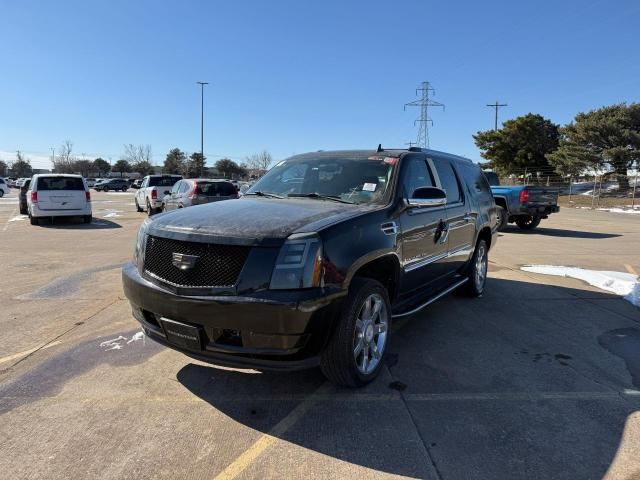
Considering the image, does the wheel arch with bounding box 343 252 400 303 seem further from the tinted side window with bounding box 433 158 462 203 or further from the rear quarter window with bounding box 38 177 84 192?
the rear quarter window with bounding box 38 177 84 192

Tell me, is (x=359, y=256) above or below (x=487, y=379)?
above

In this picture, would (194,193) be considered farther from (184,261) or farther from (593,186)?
(593,186)

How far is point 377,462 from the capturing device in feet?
8.89


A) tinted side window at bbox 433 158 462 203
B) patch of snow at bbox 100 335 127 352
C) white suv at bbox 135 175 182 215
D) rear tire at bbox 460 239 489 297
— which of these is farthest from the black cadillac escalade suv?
white suv at bbox 135 175 182 215

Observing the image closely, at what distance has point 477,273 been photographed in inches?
246

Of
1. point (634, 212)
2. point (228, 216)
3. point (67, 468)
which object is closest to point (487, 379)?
point (228, 216)

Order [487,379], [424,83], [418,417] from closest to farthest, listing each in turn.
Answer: [418,417]
[487,379]
[424,83]

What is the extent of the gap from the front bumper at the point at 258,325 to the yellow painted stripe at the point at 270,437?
1.31 ft

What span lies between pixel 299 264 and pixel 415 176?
6.72 feet

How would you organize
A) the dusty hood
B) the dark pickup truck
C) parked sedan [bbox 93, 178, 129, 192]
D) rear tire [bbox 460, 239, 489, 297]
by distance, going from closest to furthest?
the dusty hood, rear tire [bbox 460, 239, 489, 297], the dark pickup truck, parked sedan [bbox 93, 178, 129, 192]

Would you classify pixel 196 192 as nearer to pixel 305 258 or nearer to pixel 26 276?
pixel 26 276

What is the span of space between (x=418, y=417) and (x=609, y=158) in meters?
41.5

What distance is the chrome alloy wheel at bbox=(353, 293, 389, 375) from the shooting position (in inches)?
137

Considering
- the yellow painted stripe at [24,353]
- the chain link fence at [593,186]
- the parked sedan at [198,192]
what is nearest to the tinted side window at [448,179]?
the yellow painted stripe at [24,353]
